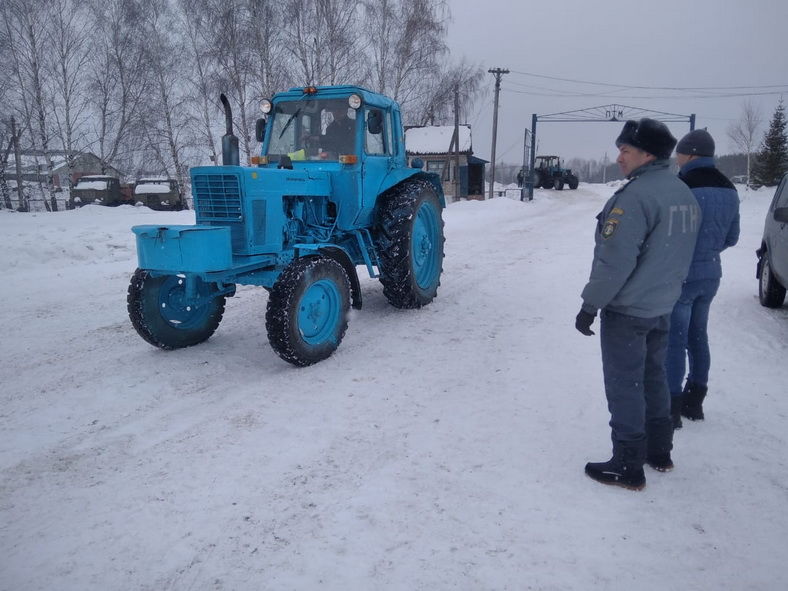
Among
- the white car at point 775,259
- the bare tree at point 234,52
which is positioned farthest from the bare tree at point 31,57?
the white car at point 775,259

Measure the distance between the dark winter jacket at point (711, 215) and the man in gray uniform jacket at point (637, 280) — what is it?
1.75 ft

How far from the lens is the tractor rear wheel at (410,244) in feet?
19.0

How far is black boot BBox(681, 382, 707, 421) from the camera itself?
11.5ft

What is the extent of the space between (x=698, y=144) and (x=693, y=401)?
1.62 metres

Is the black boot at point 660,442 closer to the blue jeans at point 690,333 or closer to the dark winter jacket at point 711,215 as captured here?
the blue jeans at point 690,333

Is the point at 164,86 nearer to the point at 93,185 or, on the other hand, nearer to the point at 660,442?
the point at 93,185

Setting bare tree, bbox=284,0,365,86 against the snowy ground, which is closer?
the snowy ground

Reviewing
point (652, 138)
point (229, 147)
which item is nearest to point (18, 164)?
point (229, 147)

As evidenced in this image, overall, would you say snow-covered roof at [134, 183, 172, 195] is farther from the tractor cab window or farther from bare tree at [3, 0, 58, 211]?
the tractor cab window

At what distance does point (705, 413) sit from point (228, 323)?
4443 millimetres

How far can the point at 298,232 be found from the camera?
526cm

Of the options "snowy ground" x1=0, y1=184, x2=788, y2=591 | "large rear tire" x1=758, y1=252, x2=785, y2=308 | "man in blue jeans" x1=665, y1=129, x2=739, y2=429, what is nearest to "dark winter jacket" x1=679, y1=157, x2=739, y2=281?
"man in blue jeans" x1=665, y1=129, x2=739, y2=429

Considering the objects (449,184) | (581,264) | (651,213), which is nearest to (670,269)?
(651,213)

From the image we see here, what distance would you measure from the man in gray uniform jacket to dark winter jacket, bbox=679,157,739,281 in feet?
1.75
